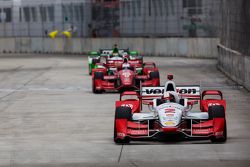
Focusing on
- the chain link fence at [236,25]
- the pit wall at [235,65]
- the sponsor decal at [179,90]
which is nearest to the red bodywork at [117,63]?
the pit wall at [235,65]

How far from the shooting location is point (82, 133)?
19.4 meters

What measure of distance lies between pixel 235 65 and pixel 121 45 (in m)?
32.0

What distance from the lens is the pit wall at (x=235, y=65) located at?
32000 mm

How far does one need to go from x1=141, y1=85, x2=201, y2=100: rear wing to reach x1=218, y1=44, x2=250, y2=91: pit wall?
11.1 m

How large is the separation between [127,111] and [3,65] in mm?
37816

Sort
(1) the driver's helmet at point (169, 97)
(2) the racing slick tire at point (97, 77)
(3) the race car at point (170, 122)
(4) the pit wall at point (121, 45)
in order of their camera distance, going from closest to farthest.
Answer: (3) the race car at point (170, 122), (1) the driver's helmet at point (169, 97), (2) the racing slick tire at point (97, 77), (4) the pit wall at point (121, 45)

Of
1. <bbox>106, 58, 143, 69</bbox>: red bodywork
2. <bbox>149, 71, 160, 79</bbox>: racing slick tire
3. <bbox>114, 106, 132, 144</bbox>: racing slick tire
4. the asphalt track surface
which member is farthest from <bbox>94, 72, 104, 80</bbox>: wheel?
<bbox>114, 106, 132, 144</bbox>: racing slick tire

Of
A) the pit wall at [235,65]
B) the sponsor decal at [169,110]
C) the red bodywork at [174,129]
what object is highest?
the sponsor decal at [169,110]

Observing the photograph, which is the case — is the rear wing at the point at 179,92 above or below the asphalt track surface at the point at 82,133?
above

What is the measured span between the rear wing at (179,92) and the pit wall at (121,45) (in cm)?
3762

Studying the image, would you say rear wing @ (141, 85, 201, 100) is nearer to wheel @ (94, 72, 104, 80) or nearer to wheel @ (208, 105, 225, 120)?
wheel @ (208, 105, 225, 120)

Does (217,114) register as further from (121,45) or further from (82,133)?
(121,45)

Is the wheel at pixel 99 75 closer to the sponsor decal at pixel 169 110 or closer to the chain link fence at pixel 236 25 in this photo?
the chain link fence at pixel 236 25

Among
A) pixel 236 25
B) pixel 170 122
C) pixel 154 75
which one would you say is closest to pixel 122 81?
pixel 154 75
